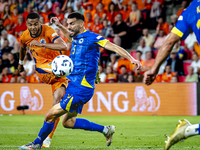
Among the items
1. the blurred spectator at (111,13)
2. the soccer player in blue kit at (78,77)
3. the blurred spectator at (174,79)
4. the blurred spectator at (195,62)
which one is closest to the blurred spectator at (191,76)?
the blurred spectator at (195,62)

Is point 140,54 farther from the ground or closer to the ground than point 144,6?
closer to the ground

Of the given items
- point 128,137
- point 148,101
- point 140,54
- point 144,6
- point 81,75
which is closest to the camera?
point 81,75

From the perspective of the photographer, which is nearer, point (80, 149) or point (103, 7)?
point (80, 149)

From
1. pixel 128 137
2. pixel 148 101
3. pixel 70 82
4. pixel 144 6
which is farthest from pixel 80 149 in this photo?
pixel 144 6

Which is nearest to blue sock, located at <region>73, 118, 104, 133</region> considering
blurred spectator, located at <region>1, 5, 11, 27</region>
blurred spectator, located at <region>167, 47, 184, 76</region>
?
blurred spectator, located at <region>167, 47, 184, 76</region>

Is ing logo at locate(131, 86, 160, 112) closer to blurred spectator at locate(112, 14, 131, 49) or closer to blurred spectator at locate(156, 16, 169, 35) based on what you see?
blurred spectator at locate(112, 14, 131, 49)

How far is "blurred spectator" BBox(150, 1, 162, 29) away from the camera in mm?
15742

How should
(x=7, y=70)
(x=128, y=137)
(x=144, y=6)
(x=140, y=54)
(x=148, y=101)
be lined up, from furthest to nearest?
(x=144, y=6), (x=7, y=70), (x=140, y=54), (x=148, y=101), (x=128, y=137)

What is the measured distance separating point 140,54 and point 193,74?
2352mm

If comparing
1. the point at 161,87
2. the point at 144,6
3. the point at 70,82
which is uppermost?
the point at 144,6

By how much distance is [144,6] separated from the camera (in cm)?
1630

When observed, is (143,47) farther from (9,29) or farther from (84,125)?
(84,125)

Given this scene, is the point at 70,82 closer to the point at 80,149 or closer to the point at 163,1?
the point at 80,149

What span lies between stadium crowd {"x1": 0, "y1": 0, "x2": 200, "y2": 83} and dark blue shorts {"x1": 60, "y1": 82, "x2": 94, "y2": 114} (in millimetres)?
7962
